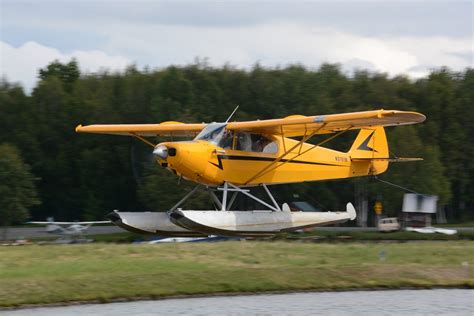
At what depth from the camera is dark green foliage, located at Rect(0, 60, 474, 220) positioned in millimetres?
57688

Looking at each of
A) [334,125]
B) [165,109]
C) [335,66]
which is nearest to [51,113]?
[165,109]

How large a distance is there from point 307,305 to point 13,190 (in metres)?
36.4

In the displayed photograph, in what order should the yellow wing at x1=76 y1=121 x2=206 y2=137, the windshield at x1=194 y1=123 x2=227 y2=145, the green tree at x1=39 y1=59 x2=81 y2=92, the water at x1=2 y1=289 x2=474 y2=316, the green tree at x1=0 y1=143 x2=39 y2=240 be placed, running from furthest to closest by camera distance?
the green tree at x1=39 y1=59 x2=81 y2=92 < the green tree at x1=0 y1=143 x2=39 y2=240 < the yellow wing at x1=76 y1=121 x2=206 y2=137 < the windshield at x1=194 y1=123 x2=227 y2=145 < the water at x1=2 y1=289 x2=474 y2=316

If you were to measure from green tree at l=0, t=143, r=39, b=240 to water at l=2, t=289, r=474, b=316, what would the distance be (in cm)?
3432

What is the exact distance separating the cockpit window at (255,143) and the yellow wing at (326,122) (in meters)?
0.18

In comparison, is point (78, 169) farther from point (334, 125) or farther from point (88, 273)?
point (88, 273)

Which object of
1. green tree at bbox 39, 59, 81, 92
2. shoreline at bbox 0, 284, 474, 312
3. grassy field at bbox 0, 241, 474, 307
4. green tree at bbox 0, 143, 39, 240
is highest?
green tree at bbox 39, 59, 81, 92

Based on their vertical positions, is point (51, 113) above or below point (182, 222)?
above

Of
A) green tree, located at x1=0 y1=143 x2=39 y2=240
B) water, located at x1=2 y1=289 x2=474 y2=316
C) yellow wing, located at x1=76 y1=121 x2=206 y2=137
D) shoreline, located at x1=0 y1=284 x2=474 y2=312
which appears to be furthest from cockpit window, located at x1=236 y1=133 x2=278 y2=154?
green tree, located at x1=0 y1=143 x2=39 y2=240

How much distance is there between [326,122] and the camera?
22078mm

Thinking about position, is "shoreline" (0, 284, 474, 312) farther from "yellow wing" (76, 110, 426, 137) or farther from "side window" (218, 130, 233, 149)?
"side window" (218, 130, 233, 149)

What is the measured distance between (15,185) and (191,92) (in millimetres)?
14623

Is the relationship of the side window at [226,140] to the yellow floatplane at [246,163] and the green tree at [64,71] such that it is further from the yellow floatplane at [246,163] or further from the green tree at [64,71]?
the green tree at [64,71]

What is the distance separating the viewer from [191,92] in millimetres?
58125
